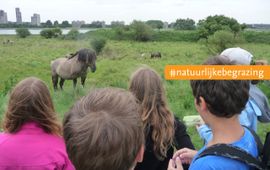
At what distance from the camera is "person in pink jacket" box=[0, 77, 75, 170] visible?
250cm

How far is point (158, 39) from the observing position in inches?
2282

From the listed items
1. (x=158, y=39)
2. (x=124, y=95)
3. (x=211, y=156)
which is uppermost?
(x=124, y=95)

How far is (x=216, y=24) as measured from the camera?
2051 inches

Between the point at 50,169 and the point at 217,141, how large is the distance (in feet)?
3.98

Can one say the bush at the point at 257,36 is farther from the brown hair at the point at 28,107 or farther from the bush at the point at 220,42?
the brown hair at the point at 28,107

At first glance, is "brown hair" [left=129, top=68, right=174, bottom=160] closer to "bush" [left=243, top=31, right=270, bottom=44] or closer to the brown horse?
the brown horse

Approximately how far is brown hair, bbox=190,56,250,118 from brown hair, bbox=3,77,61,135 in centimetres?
121

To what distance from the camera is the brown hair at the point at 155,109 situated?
2.77 m

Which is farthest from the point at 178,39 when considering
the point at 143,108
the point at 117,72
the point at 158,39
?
the point at 143,108

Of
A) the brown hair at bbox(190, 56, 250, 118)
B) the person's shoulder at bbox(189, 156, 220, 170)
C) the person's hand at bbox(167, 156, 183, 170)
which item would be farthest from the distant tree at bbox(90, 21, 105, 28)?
the person's shoulder at bbox(189, 156, 220, 170)

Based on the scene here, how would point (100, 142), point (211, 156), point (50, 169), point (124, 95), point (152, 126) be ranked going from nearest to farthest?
1. point (100, 142)
2. point (124, 95)
3. point (211, 156)
4. point (50, 169)
5. point (152, 126)

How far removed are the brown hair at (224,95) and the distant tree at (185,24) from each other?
70483mm

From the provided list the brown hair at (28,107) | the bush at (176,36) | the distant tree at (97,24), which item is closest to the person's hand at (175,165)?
the brown hair at (28,107)

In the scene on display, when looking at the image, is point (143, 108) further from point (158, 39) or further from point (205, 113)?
point (158, 39)
